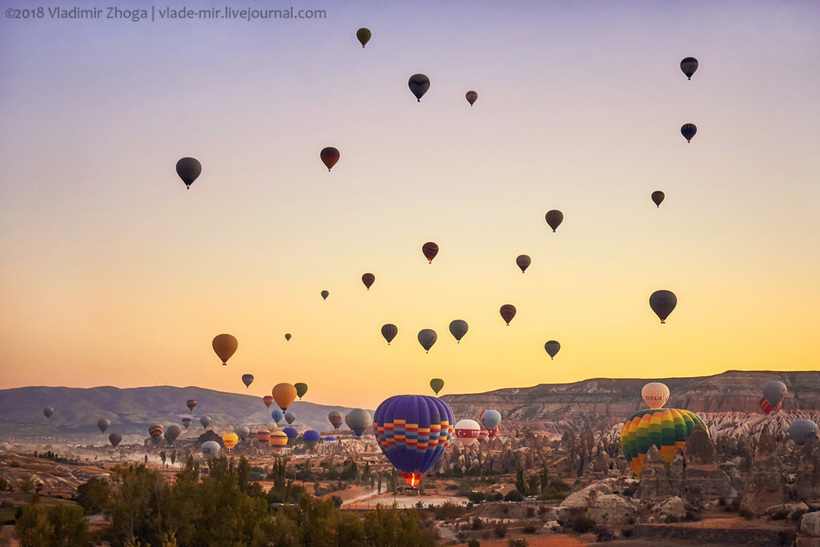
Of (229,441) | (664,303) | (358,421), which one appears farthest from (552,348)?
(229,441)

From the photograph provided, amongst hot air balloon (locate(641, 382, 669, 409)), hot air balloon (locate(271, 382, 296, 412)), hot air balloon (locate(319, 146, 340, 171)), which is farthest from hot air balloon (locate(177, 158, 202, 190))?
hot air balloon (locate(641, 382, 669, 409))

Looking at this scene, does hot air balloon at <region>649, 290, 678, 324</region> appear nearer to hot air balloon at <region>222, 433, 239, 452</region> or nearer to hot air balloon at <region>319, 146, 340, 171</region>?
hot air balloon at <region>319, 146, 340, 171</region>

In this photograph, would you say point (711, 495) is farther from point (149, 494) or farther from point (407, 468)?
point (149, 494)

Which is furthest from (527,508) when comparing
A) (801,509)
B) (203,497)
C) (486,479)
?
(486,479)

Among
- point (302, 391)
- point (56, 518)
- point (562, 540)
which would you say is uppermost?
point (302, 391)

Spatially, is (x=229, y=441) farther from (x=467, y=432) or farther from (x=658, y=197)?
(x=658, y=197)
